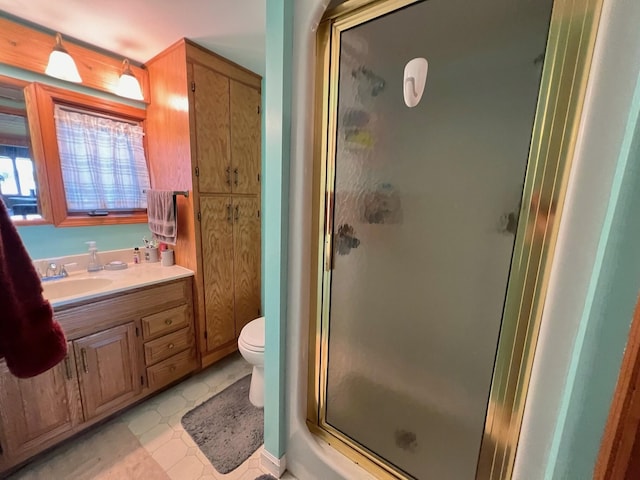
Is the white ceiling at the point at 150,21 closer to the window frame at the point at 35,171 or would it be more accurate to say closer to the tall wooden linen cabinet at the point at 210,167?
the tall wooden linen cabinet at the point at 210,167

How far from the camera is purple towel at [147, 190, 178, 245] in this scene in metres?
1.73

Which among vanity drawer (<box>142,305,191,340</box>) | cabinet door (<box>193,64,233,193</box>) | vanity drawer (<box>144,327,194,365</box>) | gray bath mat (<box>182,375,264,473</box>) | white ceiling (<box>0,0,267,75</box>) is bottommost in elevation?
gray bath mat (<box>182,375,264,473</box>)

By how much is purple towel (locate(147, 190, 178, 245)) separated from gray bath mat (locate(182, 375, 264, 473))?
3.66 feet

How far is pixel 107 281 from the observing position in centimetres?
160

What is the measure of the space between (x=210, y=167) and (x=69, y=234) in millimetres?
991

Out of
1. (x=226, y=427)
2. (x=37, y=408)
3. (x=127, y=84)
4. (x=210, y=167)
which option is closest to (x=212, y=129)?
(x=210, y=167)

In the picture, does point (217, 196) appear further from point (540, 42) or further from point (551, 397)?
point (551, 397)

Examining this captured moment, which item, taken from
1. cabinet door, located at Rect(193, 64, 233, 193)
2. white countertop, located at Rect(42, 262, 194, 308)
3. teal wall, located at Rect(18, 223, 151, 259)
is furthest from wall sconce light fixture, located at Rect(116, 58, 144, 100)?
white countertop, located at Rect(42, 262, 194, 308)

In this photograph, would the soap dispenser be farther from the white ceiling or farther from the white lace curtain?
the white ceiling

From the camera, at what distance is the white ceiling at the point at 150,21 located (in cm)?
126

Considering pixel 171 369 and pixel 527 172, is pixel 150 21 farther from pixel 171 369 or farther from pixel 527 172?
pixel 171 369

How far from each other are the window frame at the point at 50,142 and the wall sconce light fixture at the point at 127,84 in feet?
0.73

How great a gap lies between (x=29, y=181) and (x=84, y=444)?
1.52 m

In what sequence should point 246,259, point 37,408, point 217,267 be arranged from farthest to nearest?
point 246,259, point 217,267, point 37,408
